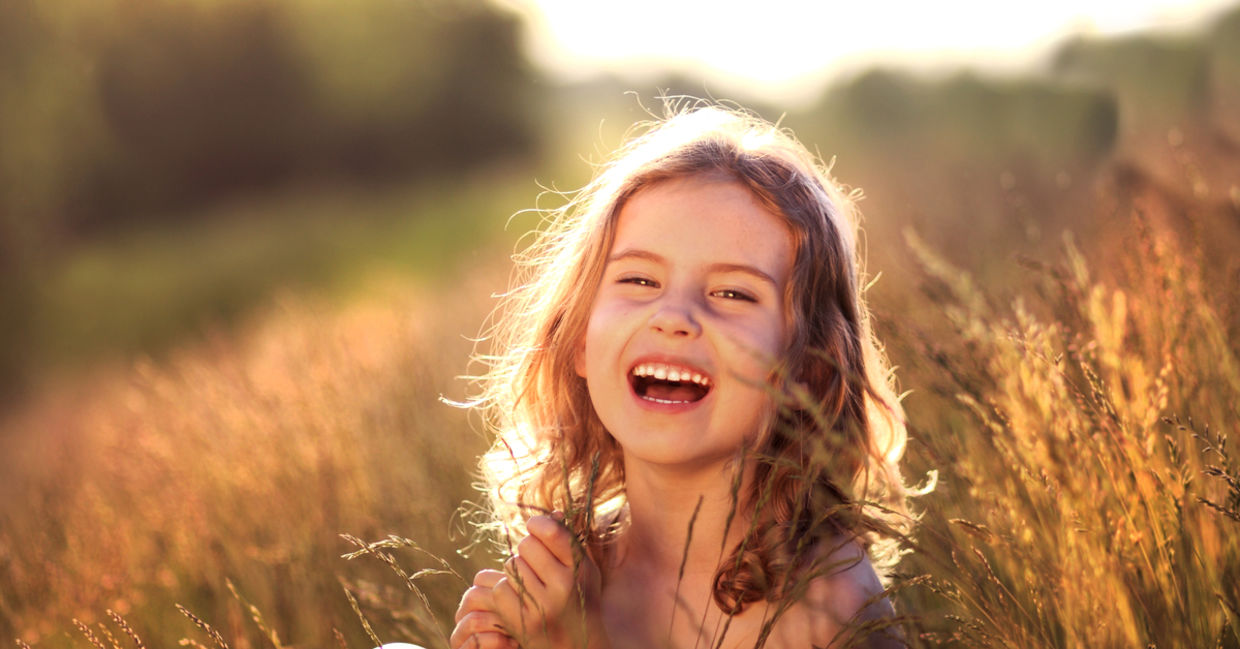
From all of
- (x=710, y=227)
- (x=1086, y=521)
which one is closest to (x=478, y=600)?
(x=710, y=227)

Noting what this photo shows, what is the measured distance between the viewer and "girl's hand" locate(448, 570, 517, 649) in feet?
5.74

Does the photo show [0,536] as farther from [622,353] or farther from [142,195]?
[142,195]

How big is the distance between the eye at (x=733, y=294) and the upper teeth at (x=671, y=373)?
0.56ft

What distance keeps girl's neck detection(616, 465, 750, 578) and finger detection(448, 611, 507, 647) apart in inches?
16.2

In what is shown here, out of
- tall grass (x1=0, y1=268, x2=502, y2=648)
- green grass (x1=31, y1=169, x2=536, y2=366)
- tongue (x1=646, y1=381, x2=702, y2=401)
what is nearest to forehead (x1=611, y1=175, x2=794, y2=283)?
tongue (x1=646, y1=381, x2=702, y2=401)

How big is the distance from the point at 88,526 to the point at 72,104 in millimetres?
18461

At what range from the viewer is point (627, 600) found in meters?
2.05

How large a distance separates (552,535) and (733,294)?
0.57 m

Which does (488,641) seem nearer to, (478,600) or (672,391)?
(478,600)

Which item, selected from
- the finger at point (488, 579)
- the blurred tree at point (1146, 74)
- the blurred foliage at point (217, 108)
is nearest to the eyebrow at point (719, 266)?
the finger at point (488, 579)

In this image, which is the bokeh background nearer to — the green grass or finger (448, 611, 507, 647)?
finger (448, 611, 507, 647)

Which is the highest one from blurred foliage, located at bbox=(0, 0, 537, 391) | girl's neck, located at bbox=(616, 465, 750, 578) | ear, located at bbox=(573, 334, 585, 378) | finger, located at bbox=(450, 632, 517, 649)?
blurred foliage, located at bbox=(0, 0, 537, 391)

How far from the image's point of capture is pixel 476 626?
1.77 metres

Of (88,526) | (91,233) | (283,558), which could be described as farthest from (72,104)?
(283,558)
